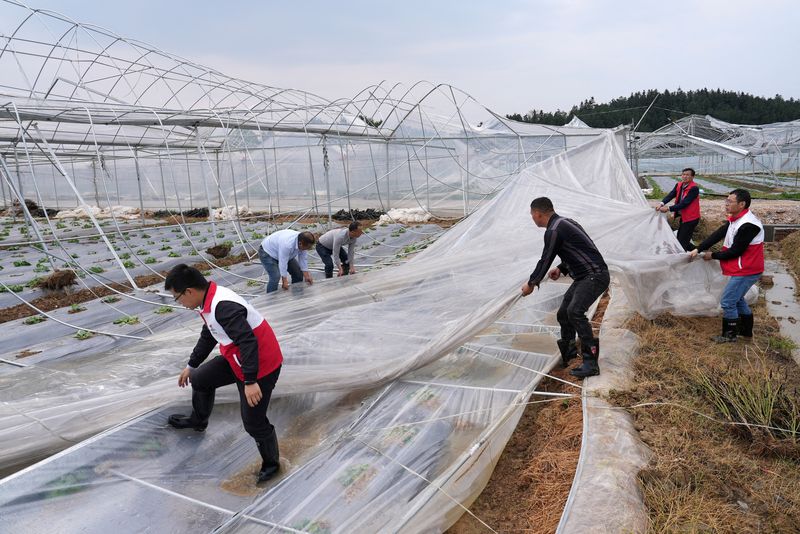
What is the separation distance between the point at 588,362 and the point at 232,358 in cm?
300

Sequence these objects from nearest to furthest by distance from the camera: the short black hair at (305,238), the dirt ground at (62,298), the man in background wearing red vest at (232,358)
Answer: the man in background wearing red vest at (232,358)
the short black hair at (305,238)
the dirt ground at (62,298)

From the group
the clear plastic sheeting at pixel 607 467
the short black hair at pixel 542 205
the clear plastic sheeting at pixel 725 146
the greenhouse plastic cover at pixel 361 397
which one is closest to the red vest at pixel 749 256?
the greenhouse plastic cover at pixel 361 397

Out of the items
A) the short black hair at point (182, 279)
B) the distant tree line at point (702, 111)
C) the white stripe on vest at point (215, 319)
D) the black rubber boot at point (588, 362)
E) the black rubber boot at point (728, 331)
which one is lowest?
the black rubber boot at point (728, 331)

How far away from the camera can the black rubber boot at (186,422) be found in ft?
12.1

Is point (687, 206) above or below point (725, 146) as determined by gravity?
below

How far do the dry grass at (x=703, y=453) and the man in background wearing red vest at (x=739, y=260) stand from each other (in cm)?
51

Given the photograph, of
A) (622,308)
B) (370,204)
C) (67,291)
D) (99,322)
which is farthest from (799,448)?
(370,204)

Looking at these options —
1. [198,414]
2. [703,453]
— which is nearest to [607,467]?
[703,453]

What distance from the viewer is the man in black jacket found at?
177 inches

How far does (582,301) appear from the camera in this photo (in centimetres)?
454

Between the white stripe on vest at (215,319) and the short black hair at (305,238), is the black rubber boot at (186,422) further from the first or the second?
the short black hair at (305,238)

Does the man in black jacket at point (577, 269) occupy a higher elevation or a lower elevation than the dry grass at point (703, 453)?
higher

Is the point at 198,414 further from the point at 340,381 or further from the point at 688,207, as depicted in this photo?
the point at 688,207

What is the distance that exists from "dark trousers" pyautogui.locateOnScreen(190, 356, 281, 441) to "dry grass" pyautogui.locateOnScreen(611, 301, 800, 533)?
2354 mm
